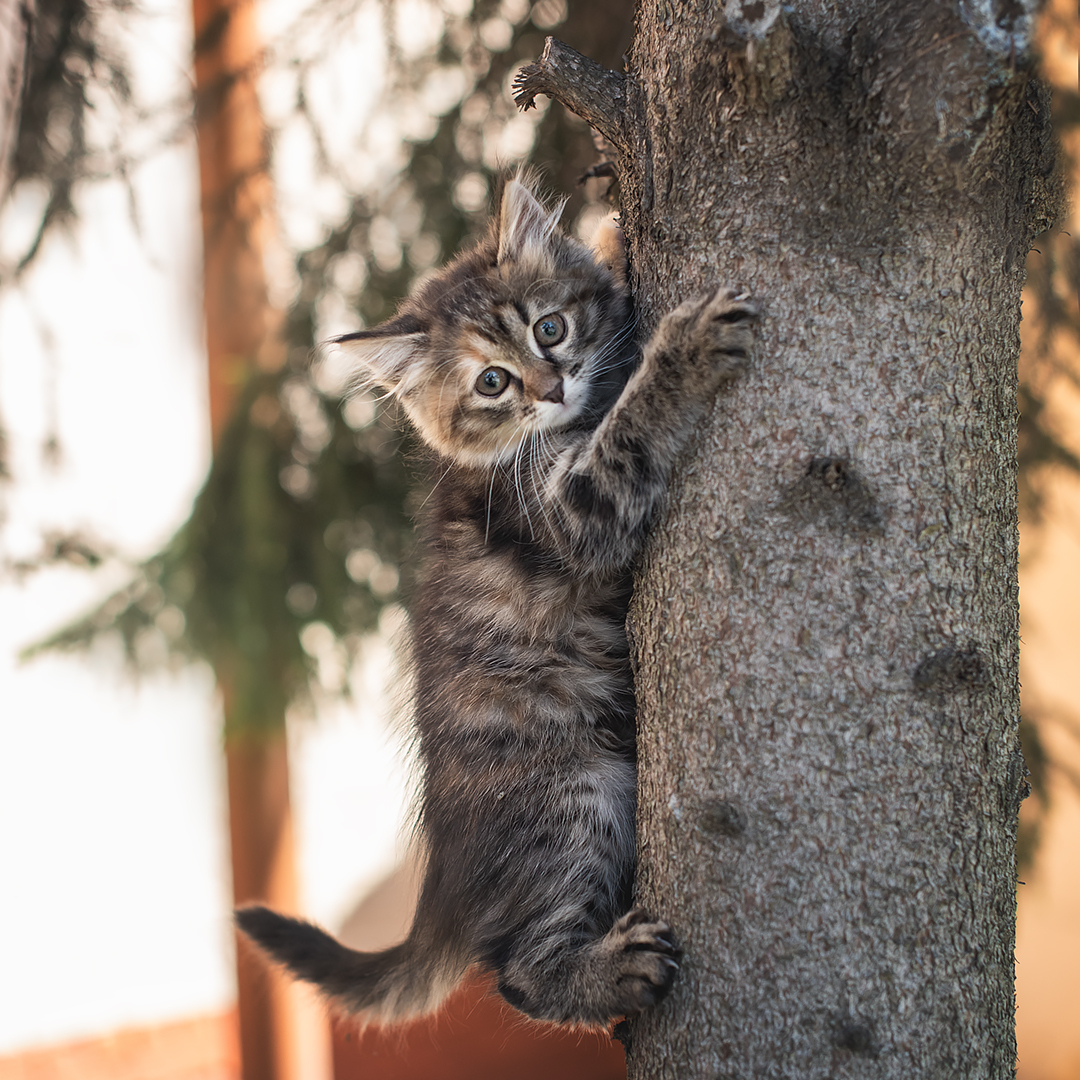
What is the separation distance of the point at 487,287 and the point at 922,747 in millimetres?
1351

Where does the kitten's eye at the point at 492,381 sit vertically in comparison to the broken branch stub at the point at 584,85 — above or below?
below

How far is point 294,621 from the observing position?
2.75 m

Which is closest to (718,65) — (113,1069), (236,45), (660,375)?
(660,375)

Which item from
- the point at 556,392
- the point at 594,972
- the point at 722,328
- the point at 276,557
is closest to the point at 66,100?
the point at 276,557

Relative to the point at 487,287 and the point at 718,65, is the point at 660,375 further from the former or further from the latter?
the point at 487,287

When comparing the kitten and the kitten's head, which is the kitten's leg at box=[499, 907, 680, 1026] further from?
the kitten's head

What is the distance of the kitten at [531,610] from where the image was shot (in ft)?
4.58

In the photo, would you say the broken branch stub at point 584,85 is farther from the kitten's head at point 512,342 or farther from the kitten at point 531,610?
the kitten's head at point 512,342

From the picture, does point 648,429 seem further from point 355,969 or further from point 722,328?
point 355,969

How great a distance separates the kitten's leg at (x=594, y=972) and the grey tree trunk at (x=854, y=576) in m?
0.05

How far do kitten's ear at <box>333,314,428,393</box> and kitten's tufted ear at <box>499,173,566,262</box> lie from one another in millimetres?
265

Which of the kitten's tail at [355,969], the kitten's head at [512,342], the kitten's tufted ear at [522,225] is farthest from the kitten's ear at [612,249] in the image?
the kitten's tail at [355,969]

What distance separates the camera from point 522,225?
197 centimetres

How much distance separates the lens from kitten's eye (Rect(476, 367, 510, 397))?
1930mm
